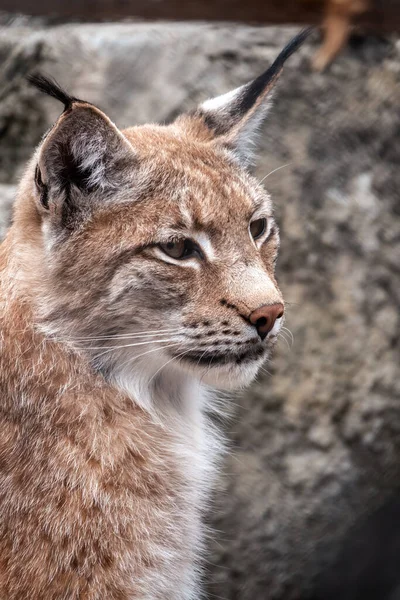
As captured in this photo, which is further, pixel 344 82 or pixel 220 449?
pixel 344 82

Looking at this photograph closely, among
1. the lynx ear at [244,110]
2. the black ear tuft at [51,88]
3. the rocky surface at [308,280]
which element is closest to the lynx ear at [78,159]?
the black ear tuft at [51,88]

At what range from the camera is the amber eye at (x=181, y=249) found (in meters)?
2.24

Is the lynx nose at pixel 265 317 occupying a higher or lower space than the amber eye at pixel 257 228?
lower

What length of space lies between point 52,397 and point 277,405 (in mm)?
1669

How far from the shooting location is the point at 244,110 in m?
2.69

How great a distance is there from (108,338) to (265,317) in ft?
1.41

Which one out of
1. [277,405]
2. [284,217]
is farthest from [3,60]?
[277,405]

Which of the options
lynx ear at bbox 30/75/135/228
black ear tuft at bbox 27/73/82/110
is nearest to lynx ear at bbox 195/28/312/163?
lynx ear at bbox 30/75/135/228

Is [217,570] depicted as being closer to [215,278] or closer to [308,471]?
[308,471]

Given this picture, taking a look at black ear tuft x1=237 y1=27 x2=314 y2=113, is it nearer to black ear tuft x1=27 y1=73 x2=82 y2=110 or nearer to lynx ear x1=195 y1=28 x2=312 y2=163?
lynx ear x1=195 y1=28 x2=312 y2=163

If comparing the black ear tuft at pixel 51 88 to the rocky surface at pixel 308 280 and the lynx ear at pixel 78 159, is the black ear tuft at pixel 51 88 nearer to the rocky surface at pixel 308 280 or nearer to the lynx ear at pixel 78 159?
the lynx ear at pixel 78 159

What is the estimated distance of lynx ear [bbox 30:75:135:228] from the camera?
208 centimetres

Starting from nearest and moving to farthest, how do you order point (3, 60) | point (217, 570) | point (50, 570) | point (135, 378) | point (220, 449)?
point (50, 570) < point (135, 378) < point (220, 449) < point (217, 570) < point (3, 60)

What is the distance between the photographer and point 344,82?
3883 mm
